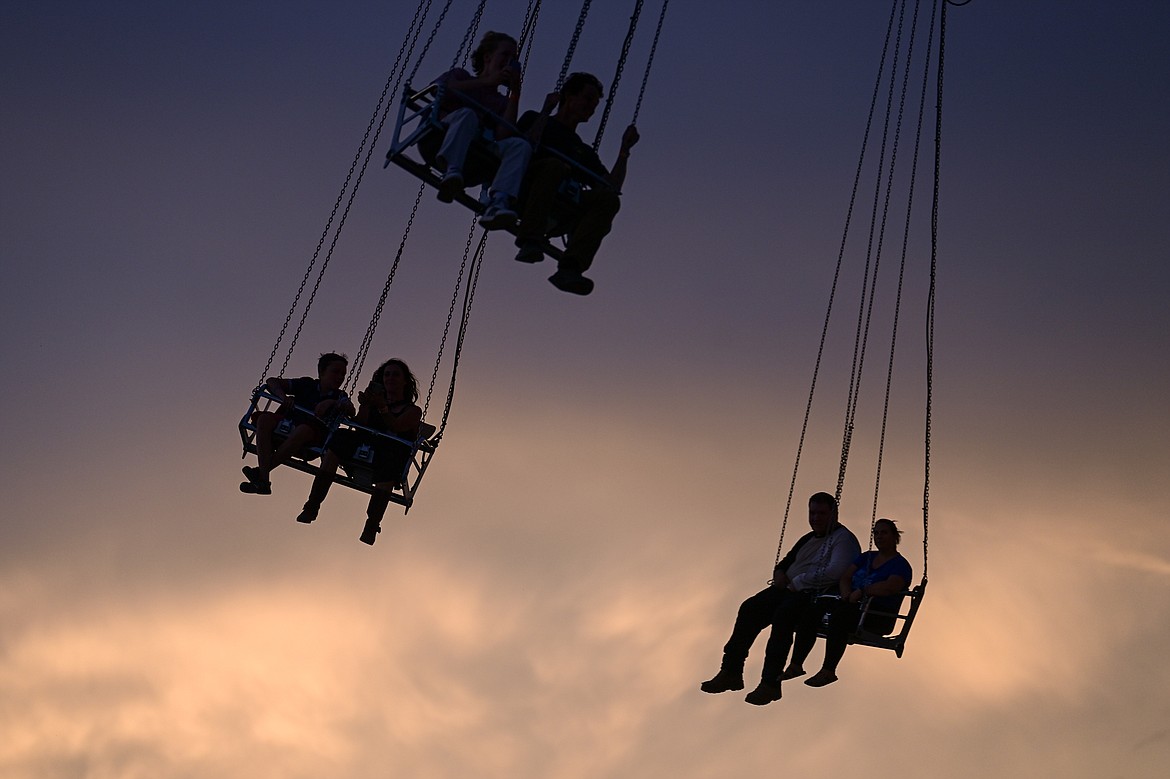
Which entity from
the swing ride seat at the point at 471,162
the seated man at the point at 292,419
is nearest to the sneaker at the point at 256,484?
the seated man at the point at 292,419

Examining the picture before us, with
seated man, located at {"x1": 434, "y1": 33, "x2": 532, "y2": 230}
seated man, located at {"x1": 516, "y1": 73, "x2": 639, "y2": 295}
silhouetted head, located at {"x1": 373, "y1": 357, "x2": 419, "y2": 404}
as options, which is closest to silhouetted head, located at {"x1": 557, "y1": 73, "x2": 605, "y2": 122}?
seated man, located at {"x1": 516, "y1": 73, "x2": 639, "y2": 295}

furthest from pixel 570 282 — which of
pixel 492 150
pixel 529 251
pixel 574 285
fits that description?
pixel 492 150

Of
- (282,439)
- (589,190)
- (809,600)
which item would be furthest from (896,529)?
(282,439)

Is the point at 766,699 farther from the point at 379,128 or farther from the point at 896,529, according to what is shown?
the point at 379,128

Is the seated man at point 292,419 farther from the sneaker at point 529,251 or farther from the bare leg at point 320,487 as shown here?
the sneaker at point 529,251

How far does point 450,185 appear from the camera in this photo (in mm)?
9711

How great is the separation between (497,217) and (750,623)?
12.5ft

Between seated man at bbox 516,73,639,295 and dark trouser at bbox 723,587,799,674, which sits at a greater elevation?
seated man at bbox 516,73,639,295

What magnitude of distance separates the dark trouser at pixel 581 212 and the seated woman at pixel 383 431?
78.0 inches

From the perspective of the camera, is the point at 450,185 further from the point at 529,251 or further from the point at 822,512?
the point at 822,512

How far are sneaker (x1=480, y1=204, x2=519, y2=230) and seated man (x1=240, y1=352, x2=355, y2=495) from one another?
2.34 meters

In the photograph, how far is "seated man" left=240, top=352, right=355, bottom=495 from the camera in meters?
11.3

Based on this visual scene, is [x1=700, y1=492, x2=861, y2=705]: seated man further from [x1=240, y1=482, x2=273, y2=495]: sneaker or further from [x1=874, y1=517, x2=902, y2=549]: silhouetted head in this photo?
[x1=240, y1=482, x2=273, y2=495]: sneaker

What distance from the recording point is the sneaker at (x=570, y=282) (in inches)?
399
